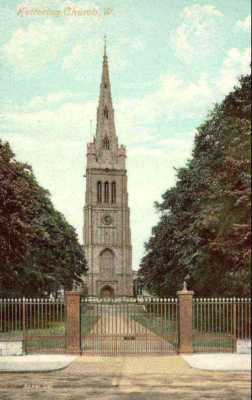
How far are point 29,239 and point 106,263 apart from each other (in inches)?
2359

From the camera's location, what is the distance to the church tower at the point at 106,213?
84062 millimetres

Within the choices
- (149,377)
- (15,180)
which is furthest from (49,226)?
(149,377)

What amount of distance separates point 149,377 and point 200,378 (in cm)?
113

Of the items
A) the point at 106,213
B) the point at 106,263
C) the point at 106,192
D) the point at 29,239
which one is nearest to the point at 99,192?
the point at 106,192

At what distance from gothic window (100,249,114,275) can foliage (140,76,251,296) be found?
41.7 metres

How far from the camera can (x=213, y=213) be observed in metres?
13.4

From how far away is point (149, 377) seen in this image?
1333 cm

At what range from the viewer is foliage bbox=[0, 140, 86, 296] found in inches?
863

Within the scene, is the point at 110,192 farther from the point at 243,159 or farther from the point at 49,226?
the point at 243,159

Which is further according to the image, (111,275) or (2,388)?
(111,275)

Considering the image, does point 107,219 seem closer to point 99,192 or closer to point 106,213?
point 106,213

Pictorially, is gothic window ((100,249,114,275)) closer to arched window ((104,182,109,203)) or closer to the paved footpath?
arched window ((104,182,109,203))

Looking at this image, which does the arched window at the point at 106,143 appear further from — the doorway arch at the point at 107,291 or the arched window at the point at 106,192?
the doorway arch at the point at 107,291

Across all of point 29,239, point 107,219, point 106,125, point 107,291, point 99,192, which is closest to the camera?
point 29,239
